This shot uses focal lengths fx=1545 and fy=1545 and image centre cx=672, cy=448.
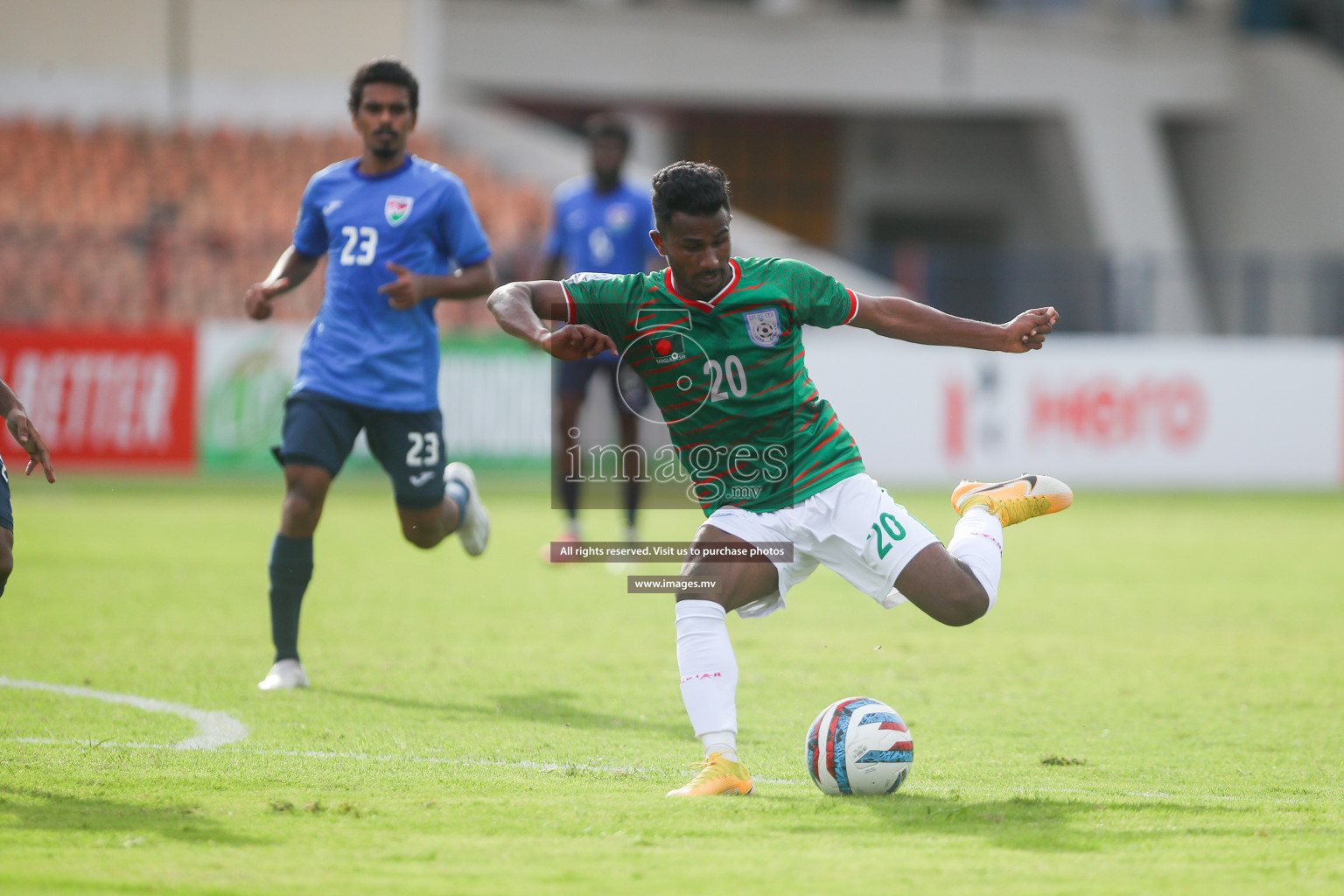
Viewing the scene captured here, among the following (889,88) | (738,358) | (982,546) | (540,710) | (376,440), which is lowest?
(540,710)

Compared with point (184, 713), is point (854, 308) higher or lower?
higher

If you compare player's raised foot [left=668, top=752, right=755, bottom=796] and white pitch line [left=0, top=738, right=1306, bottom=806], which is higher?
player's raised foot [left=668, top=752, right=755, bottom=796]

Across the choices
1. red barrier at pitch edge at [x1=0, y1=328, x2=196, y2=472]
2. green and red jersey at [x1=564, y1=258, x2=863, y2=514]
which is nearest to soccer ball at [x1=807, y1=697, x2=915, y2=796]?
green and red jersey at [x1=564, y1=258, x2=863, y2=514]

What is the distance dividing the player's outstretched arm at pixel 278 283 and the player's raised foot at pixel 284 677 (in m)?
1.43

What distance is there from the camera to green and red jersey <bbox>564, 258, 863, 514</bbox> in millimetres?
4789

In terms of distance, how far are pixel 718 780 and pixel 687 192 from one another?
1698mm

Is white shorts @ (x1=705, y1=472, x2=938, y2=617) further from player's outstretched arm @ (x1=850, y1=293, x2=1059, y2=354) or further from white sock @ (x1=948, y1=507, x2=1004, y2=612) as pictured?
player's outstretched arm @ (x1=850, y1=293, x2=1059, y2=354)

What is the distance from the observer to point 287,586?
20.9ft

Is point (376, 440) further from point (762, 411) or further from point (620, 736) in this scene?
point (762, 411)

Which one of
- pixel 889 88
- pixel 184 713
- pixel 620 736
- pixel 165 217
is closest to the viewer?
pixel 620 736

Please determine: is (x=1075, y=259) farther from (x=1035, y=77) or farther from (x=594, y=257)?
(x=594, y=257)

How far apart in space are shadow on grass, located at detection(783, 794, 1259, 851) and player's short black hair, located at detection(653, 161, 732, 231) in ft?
5.69

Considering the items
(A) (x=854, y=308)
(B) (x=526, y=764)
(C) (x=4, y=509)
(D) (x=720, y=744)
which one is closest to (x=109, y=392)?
(C) (x=4, y=509)

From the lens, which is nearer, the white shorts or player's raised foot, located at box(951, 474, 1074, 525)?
the white shorts
